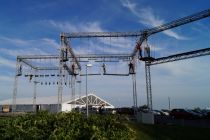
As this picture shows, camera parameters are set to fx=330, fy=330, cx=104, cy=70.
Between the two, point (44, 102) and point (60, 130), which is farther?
point (44, 102)

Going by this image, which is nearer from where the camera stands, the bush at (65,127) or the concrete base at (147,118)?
the bush at (65,127)

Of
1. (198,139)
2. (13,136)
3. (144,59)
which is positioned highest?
(144,59)

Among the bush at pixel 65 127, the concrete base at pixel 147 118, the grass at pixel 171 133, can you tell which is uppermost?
the bush at pixel 65 127

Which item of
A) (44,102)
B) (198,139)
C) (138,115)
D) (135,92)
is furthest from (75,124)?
(44,102)

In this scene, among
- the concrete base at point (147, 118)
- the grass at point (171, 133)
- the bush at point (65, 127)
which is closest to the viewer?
the bush at point (65, 127)

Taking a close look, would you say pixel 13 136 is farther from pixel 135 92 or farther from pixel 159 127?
pixel 135 92

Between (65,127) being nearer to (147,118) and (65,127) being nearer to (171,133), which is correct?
(171,133)

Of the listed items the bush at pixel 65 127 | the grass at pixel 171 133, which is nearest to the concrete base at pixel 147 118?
the grass at pixel 171 133

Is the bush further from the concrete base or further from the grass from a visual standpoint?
the concrete base

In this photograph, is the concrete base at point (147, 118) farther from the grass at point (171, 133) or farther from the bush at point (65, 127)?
the bush at point (65, 127)

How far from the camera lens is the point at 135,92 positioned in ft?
184

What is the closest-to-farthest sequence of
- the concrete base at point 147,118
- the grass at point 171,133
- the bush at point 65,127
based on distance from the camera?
1. the bush at point 65,127
2. the grass at point 171,133
3. the concrete base at point 147,118

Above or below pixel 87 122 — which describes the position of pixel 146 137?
below

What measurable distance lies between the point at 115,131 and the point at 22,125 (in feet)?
18.4
